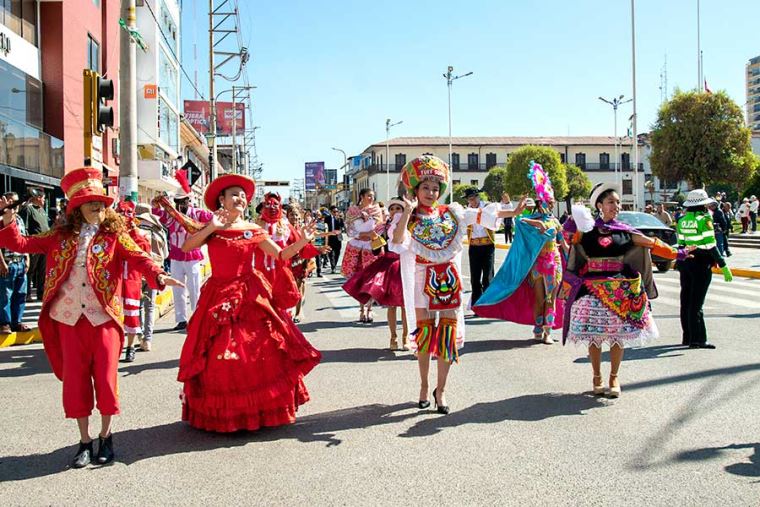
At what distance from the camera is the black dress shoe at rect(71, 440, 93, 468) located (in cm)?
483

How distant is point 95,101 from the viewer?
10.9 m

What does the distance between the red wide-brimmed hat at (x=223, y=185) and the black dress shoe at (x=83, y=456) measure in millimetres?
2045

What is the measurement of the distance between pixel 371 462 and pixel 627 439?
73.5 inches

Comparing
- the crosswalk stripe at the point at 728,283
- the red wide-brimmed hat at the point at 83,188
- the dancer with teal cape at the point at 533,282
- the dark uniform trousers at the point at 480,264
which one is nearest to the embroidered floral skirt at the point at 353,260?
the dark uniform trousers at the point at 480,264

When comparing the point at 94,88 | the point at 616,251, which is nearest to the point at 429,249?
the point at 616,251

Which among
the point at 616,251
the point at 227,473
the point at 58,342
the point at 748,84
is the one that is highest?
the point at 748,84

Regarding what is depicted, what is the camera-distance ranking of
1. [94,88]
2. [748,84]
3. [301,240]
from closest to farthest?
[301,240] → [94,88] → [748,84]

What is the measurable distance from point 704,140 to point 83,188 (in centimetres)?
4188

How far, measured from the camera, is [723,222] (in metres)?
21.7

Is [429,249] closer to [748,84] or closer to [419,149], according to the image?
[419,149]

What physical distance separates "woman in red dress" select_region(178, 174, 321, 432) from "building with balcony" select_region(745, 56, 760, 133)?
204m

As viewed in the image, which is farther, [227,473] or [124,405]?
[124,405]

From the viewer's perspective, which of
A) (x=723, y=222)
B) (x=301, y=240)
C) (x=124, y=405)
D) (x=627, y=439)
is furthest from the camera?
(x=723, y=222)

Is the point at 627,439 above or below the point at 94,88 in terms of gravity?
below
